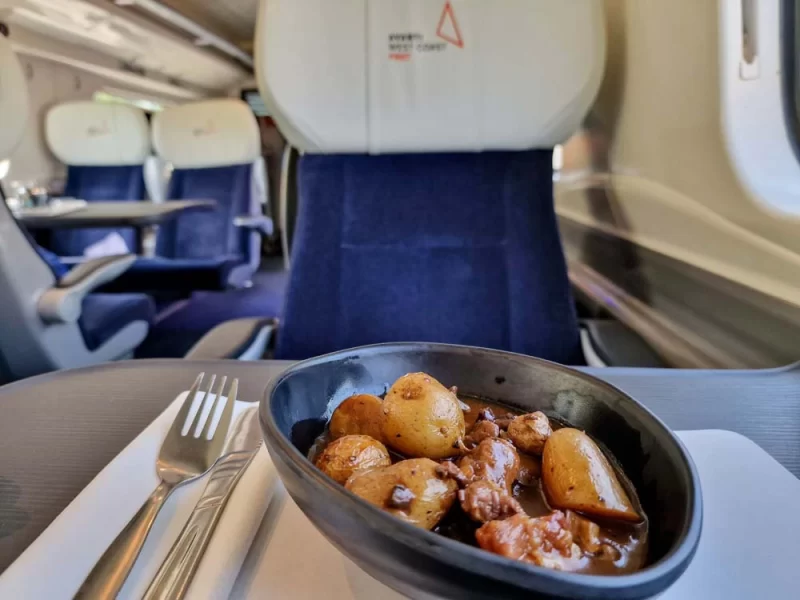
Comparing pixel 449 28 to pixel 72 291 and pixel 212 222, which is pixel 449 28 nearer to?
pixel 72 291

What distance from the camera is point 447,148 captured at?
1.09m

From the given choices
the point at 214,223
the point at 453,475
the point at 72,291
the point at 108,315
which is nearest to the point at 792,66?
the point at 453,475

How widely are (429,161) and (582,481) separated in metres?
0.91

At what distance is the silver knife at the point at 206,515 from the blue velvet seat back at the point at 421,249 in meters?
Answer: 0.61

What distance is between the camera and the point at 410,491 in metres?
0.27

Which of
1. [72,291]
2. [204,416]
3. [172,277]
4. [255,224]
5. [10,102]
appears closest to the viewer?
[204,416]

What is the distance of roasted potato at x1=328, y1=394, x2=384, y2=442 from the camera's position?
357 millimetres

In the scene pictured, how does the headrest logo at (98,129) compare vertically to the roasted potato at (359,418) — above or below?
above

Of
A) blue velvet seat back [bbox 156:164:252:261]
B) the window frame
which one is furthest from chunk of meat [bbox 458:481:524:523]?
blue velvet seat back [bbox 156:164:252:261]

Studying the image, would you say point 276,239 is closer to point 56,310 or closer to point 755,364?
point 56,310

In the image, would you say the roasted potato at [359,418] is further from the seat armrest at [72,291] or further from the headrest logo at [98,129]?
the headrest logo at [98,129]

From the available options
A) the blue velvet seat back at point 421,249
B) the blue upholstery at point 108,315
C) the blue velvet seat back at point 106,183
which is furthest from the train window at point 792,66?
the blue velvet seat back at point 106,183

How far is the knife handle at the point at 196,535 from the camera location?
31 cm

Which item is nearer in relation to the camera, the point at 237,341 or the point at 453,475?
the point at 453,475
